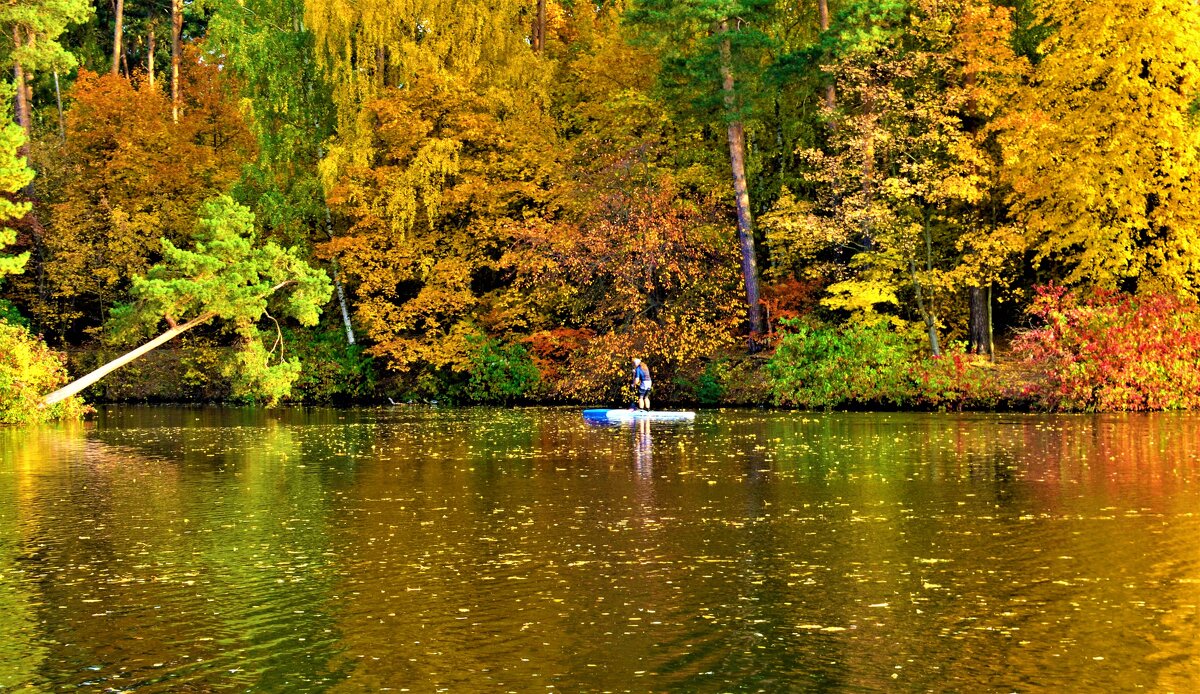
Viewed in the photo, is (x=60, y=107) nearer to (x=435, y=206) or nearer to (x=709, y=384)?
(x=435, y=206)

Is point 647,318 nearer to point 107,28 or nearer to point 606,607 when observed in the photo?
point 606,607

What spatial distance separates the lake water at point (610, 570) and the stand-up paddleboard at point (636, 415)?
36.3 feet

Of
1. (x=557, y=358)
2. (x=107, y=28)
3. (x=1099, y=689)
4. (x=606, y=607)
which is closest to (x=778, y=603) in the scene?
(x=606, y=607)

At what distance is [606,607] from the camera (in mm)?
14250

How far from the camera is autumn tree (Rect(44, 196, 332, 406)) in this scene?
47.1m

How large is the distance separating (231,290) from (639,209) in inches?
570

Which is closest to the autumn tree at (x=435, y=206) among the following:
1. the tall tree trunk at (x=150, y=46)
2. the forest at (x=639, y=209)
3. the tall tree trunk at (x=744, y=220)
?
the forest at (x=639, y=209)

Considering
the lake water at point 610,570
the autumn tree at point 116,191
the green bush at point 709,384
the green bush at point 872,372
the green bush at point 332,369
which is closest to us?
the lake water at point 610,570

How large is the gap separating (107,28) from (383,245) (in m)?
35.3

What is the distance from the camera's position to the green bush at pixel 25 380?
41500 mm

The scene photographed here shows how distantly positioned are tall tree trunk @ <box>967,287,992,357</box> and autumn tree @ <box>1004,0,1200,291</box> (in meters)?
3.06

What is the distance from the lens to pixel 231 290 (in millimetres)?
47594

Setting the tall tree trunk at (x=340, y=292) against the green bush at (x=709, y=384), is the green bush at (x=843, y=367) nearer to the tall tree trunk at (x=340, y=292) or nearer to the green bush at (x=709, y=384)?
the green bush at (x=709, y=384)

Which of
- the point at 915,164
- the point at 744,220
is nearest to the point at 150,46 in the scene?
the point at 744,220
